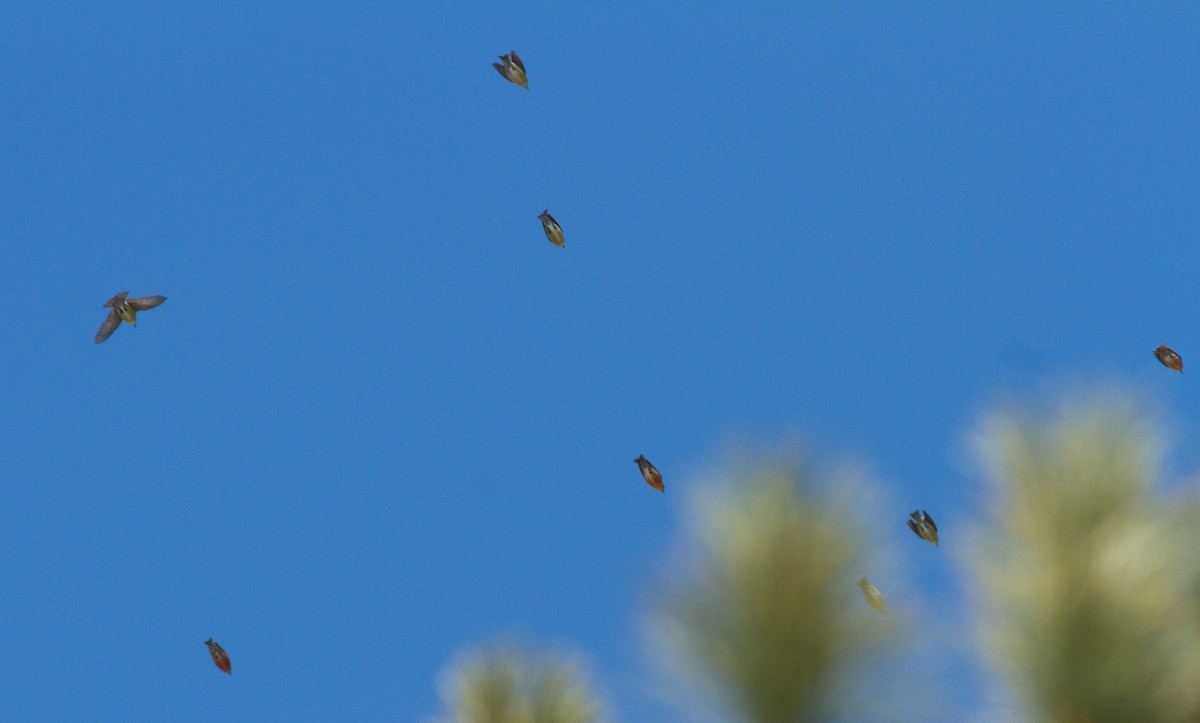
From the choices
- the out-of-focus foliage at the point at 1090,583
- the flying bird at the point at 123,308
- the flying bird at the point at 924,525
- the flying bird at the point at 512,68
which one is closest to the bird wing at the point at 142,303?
the flying bird at the point at 123,308

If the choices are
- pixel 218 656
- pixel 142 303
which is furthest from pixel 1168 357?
pixel 142 303

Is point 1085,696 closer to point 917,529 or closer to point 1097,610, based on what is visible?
point 1097,610

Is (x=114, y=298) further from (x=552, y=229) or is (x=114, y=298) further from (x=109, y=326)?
(x=552, y=229)

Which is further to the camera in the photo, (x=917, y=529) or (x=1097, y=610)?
(x=917, y=529)

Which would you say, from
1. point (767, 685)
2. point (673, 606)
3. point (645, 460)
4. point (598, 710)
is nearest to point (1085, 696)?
point (767, 685)

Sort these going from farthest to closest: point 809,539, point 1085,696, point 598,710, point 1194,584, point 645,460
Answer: point 598,710
point 645,460
point 1194,584
point 1085,696
point 809,539

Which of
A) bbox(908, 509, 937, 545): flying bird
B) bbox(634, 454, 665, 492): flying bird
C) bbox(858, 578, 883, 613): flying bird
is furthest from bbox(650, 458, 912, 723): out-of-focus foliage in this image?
bbox(634, 454, 665, 492): flying bird
